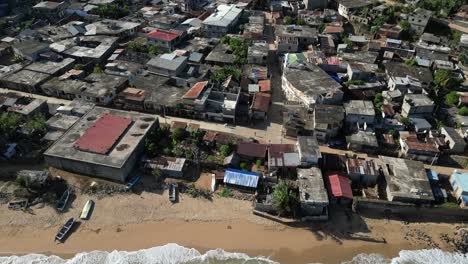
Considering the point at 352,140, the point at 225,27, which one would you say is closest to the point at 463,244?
the point at 352,140

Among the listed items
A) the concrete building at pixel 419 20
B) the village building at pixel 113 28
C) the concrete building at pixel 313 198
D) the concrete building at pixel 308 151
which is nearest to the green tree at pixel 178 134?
the concrete building at pixel 308 151

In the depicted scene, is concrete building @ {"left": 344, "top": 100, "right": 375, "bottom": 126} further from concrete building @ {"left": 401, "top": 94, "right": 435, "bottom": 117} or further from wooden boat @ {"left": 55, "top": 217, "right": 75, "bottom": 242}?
wooden boat @ {"left": 55, "top": 217, "right": 75, "bottom": 242}

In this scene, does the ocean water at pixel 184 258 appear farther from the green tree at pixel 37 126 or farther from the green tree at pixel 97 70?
the green tree at pixel 97 70

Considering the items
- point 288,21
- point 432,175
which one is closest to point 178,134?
point 432,175

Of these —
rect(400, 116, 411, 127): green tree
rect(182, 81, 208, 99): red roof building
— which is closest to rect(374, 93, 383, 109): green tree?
rect(400, 116, 411, 127): green tree

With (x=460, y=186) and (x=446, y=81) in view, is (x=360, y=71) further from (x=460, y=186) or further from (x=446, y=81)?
(x=460, y=186)

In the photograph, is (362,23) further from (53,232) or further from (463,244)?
(53,232)

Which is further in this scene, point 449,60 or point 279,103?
point 449,60
